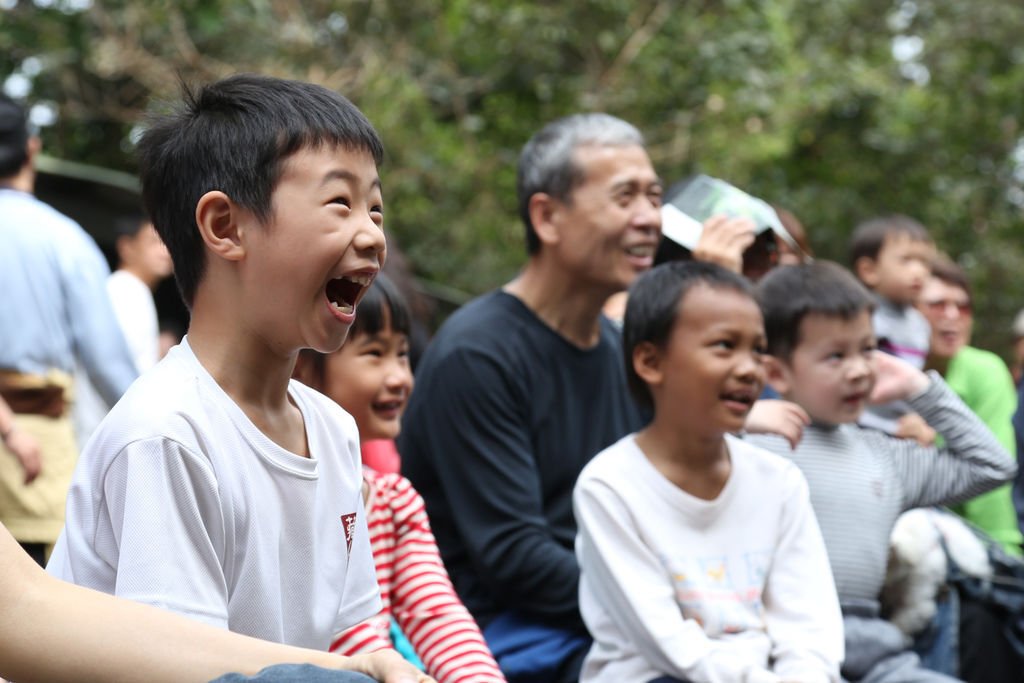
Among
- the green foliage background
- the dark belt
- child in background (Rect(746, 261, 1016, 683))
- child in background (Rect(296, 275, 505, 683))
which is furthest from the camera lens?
the green foliage background

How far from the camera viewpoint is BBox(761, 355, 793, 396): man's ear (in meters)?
3.38

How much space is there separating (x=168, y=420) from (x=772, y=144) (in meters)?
7.78

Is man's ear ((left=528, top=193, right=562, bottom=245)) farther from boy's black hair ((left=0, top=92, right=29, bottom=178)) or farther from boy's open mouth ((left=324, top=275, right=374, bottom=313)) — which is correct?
boy's open mouth ((left=324, top=275, right=374, bottom=313))

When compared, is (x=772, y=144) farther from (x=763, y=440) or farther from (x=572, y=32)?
(x=763, y=440)

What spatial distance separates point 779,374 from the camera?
3.41 metres

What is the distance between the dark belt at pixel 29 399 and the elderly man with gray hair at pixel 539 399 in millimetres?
1067

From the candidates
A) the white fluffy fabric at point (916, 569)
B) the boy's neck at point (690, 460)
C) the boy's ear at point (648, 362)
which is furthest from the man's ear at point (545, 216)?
the white fluffy fabric at point (916, 569)

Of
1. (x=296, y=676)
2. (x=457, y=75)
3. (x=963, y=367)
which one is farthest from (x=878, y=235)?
(x=296, y=676)

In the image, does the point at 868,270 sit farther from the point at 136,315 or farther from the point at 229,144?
the point at 229,144

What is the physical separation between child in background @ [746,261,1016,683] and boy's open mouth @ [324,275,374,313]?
1.67 m

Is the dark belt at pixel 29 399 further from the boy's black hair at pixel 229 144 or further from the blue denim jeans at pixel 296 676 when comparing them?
the blue denim jeans at pixel 296 676

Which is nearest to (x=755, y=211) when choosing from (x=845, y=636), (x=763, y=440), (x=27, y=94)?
(x=763, y=440)

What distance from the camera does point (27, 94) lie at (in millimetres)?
8336

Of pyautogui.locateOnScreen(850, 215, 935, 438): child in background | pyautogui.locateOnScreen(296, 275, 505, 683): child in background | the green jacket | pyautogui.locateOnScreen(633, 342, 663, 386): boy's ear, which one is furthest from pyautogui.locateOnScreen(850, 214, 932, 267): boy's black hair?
pyautogui.locateOnScreen(296, 275, 505, 683): child in background
